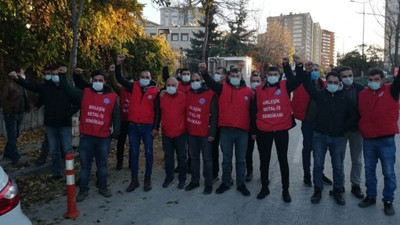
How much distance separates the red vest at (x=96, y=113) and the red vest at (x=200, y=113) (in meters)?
1.27

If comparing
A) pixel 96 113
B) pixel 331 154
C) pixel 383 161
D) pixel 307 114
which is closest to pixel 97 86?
pixel 96 113

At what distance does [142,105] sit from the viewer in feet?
19.1

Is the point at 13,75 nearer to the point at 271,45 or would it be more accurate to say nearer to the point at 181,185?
the point at 181,185

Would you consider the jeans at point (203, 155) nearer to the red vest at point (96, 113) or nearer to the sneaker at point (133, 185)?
the sneaker at point (133, 185)

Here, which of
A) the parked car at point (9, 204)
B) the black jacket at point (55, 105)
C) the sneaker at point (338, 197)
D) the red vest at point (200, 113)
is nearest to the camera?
the parked car at point (9, 204)

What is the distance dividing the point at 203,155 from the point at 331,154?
195 cm

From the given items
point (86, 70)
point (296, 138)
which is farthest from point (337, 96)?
point (86, 70)

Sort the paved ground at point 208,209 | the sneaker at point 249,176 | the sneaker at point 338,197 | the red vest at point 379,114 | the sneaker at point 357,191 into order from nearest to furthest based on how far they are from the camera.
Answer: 1. the paved ground at point 208,209
2. the red vest at point 379,114
3. the sneaker at point 338,197
4. the sneaker at point 357,191
5. the sneaker at point 249,176

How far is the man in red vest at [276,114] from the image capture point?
5207mm

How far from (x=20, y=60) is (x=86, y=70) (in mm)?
2788

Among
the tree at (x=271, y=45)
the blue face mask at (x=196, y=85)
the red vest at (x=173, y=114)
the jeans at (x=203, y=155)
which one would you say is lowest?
the jeans at (x=203, y=155)

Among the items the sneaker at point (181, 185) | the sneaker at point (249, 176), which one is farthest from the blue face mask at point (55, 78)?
the sneaker at point (249, 176)

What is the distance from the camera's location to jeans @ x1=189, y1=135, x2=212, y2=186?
18.9ft

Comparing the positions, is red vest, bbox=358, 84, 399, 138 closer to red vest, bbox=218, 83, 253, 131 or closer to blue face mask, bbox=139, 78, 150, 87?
red vest, bbox=218, 83, 253, 131
